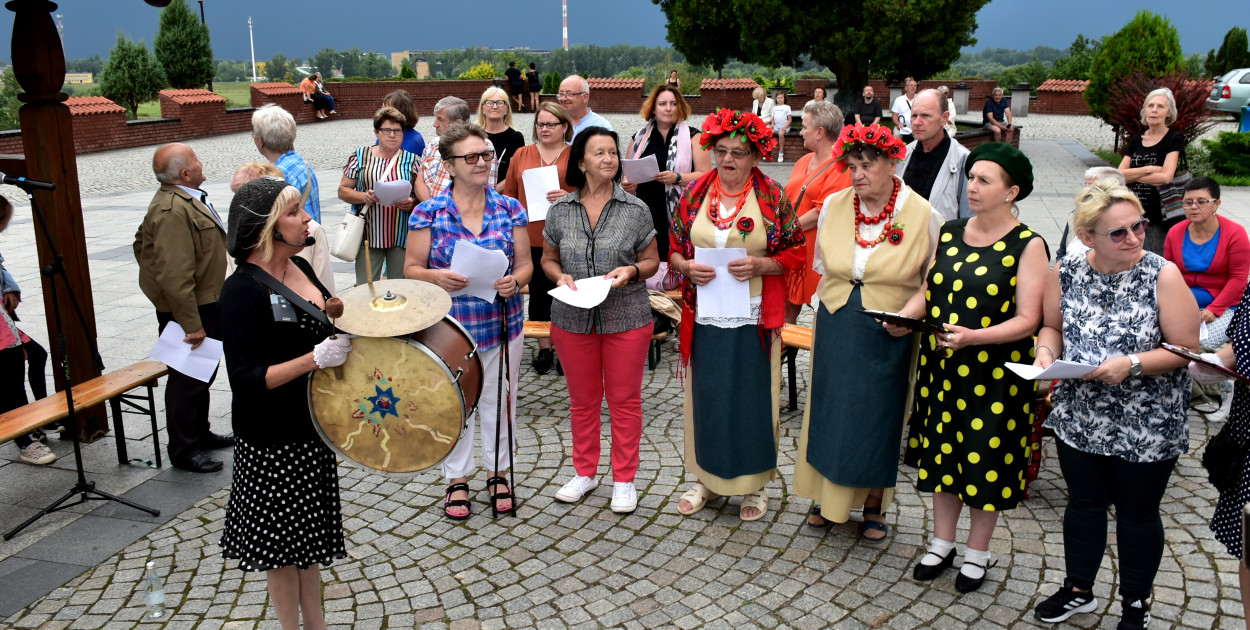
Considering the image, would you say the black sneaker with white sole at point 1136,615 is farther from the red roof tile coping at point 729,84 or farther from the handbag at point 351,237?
the red roof tile coping at point 729,84

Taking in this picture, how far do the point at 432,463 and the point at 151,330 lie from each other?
19.6ft

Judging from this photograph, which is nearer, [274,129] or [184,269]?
[184,269]

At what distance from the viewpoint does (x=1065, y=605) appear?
12.6 ft

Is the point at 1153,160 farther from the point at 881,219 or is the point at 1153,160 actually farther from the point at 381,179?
the point at 381,179

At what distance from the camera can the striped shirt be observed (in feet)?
21.6

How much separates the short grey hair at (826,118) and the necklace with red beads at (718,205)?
69.4 inches

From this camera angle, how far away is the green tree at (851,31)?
Result: 72.6 feet

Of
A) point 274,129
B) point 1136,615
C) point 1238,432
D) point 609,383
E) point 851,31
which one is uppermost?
point 851,31

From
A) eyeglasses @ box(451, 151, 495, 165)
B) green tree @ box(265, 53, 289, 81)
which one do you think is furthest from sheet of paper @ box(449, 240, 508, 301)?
green tree @ box(265, 53, 289, 81)

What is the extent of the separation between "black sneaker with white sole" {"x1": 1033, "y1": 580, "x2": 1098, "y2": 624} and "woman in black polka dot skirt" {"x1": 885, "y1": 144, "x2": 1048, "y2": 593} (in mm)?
309

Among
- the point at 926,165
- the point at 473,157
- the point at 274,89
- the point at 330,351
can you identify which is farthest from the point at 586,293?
the point at 274,89

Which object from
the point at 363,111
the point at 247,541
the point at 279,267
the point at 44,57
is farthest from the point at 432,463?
the point at 363,111

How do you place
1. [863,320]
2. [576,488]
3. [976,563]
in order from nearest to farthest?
[976,563] → [863,320] → [576,488]

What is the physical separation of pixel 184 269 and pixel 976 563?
4473 millimetres
